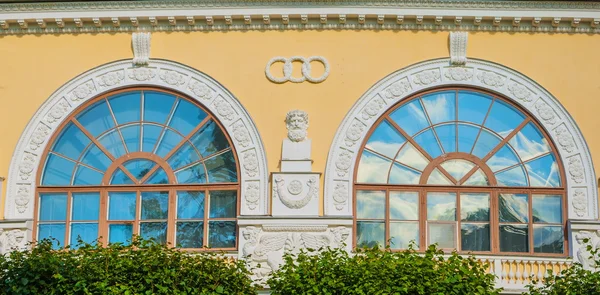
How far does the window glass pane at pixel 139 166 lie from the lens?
24.7 m

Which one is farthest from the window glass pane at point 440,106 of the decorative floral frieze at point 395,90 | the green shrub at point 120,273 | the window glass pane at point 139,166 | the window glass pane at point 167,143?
the window glass pane at point 139,166

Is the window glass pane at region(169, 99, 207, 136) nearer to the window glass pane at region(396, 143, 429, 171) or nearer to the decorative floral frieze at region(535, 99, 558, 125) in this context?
the window glass pane at region(396, 143, 429, 171)

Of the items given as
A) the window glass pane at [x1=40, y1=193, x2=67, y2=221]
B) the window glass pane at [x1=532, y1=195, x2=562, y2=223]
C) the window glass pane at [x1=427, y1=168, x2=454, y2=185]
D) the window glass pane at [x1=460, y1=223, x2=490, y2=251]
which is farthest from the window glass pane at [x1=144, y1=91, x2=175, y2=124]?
the window glass pane at [x1=532, y1=195, x2=562, y2=223]

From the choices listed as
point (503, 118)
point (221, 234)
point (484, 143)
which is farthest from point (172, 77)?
point (503, 118)

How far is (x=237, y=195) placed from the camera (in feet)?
79.9

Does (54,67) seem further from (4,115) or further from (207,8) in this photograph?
(207,8)

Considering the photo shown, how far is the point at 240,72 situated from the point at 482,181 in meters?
5.40

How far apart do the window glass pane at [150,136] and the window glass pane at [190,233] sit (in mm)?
1753

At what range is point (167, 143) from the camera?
24.8 metres

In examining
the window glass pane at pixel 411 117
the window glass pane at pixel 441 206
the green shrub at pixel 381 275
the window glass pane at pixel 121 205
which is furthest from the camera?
the window glass pane at pixel 411 117

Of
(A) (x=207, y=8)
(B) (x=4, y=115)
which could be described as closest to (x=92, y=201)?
(B) (x=4, y=115)

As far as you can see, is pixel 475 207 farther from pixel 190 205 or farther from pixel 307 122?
pixel 190 205

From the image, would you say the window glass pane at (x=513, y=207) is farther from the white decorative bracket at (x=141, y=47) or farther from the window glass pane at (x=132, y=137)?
the white decorative bracket at (x=141, y=47)

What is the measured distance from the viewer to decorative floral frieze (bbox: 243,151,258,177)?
24328 mm
